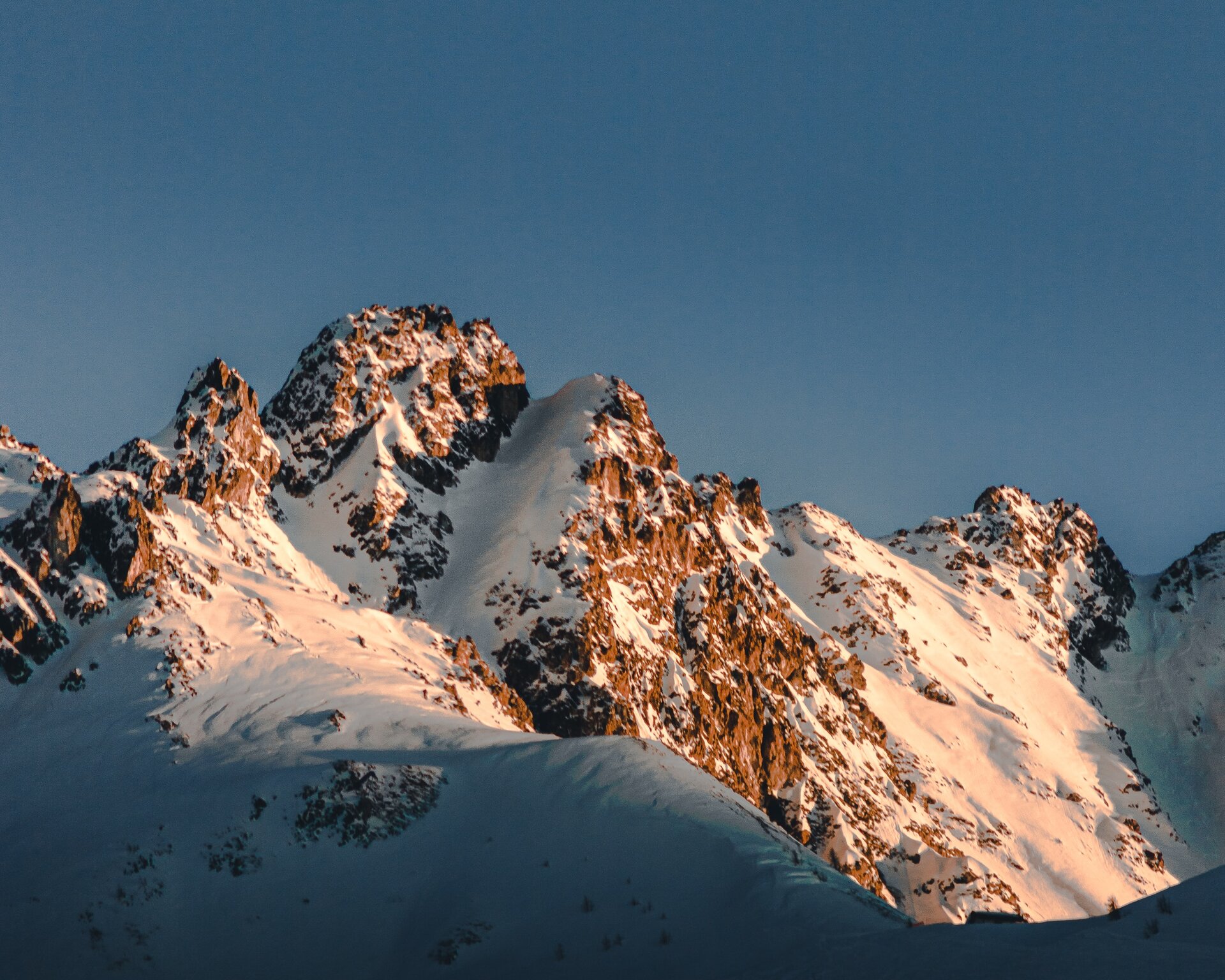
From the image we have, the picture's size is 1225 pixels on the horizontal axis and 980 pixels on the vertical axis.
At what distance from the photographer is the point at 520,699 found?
82.8 m

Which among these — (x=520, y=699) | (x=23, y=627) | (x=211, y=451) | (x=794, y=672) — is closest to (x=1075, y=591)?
(x=794, y=672)

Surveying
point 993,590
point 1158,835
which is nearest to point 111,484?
point 1158,835

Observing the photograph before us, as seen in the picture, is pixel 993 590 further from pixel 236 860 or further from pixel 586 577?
pixel 236 860

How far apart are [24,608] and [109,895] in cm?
3443

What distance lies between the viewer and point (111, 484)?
69.3 meters

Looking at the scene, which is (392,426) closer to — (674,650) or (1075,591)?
(674,650)

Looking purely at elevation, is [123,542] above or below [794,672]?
below

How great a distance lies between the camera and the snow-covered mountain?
28.8 metres

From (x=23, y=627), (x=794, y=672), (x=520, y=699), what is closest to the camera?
(x=23, y=627)

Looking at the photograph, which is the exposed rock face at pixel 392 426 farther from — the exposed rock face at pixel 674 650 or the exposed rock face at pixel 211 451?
the exposed rock face at pixel 674 650

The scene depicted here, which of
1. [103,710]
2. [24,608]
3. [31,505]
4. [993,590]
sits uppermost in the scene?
[993,590]

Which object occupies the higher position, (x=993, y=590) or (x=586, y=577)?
(x=993, y=590)

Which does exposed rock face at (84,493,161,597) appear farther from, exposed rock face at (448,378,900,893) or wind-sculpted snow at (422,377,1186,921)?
exposed rock face at (448,378,900,893)

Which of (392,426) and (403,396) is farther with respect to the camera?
(403,396)
